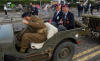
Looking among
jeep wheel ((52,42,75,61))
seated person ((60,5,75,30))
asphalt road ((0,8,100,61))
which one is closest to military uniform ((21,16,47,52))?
jeep wheel ((52,42,75,61))

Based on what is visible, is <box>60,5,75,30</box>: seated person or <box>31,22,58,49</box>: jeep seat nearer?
<box>31,22,58,49</box>: jeep seat

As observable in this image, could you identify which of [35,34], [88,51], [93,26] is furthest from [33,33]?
[93,26]

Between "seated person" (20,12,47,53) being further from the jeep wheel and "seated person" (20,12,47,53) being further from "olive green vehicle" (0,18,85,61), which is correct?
the jeep wheel

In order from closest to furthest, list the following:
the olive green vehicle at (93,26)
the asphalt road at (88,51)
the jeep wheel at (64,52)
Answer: the jeep wheel at (64,52) → the asphalt road at (88,51) → the olive green vehicle at (93,26)

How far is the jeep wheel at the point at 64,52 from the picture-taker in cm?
428

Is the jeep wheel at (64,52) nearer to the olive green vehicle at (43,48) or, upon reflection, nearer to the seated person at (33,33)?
the olive green vehicle at (43,48)

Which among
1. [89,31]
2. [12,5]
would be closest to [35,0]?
[12,5]

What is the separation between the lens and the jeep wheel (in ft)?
14.0

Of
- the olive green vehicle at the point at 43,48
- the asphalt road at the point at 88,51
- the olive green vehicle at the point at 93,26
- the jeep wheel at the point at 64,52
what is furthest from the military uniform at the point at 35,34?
the olive green vehicle at the point at 93,26

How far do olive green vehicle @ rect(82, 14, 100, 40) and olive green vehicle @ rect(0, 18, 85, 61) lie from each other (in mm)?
2161

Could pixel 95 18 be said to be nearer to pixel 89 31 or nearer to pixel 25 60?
pixel 89 31

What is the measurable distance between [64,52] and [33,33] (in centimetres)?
117

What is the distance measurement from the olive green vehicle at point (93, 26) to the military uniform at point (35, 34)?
9.60 ft

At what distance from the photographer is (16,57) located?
11.9 ft
